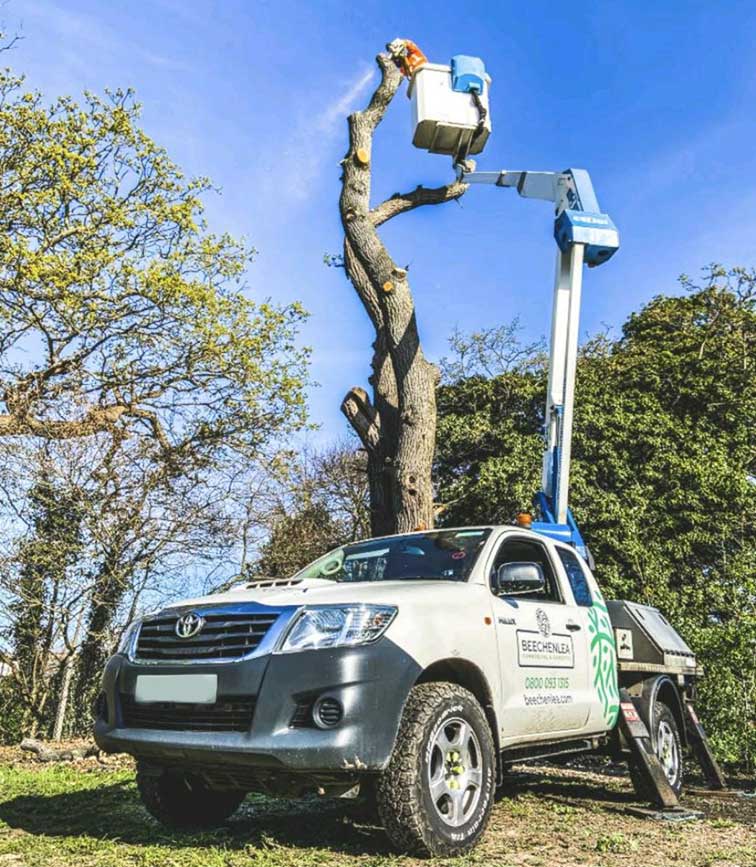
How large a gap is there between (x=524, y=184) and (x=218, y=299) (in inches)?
288

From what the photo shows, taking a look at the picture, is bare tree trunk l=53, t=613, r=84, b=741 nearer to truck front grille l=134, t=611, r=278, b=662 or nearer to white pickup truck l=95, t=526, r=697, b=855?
white pickup truck l=95, t=526, r=697, b=855

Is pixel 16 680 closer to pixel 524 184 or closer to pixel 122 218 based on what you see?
pixel 122 218

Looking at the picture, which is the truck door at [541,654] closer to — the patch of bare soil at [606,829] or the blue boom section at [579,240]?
the patch of bare soil at [606,829]

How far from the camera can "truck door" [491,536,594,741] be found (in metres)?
4.95

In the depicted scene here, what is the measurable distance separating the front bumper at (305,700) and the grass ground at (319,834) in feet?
1.76

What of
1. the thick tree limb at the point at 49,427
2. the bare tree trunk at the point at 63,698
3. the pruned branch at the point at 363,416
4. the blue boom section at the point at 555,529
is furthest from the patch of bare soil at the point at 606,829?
the thick tree limb at the point at 49,427

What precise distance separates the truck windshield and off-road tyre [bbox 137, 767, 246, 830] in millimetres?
1611

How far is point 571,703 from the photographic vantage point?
5.55 m

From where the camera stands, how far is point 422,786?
4.01 m

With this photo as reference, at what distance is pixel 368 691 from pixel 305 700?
0.99 feet

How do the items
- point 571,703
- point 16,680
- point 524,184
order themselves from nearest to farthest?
point 571,703, point 524,184, point 16,680

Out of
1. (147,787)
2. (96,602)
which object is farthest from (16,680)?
(147,787)

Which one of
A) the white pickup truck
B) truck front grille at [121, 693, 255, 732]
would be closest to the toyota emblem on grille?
the white pickup truck

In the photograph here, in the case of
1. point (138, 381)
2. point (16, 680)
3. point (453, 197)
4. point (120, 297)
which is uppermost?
point (453, 197)
